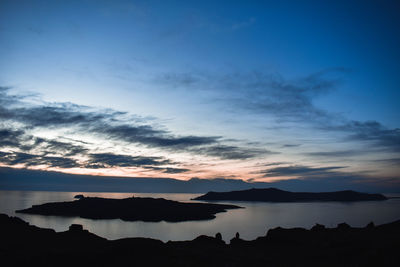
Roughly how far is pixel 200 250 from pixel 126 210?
431 ft

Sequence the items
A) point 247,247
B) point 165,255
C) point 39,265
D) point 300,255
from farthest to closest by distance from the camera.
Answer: point 247,247
point 300,255
point 165,255
point 39,265

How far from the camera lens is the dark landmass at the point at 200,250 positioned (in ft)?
87.4

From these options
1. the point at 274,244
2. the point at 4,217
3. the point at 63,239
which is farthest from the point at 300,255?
the point at 4,217

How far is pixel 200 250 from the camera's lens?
3491 cm

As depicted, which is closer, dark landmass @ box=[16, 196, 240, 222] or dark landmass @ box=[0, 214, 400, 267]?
dark landmass @ box=[0, 214, 400, 267]

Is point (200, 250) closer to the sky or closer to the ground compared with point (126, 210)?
closer to the sky

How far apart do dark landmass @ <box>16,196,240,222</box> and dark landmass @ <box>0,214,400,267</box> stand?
107 metres

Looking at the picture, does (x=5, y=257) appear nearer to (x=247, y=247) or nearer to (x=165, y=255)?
(x=165, y=255)

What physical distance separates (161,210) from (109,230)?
5158 cm

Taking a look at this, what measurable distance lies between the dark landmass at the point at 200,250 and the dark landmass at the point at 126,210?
350 ft

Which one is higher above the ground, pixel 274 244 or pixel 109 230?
pixel 274 244

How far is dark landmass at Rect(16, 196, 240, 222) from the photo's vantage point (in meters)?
148

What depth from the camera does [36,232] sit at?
41.3 meters

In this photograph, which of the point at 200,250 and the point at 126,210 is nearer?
the point at 200,250
